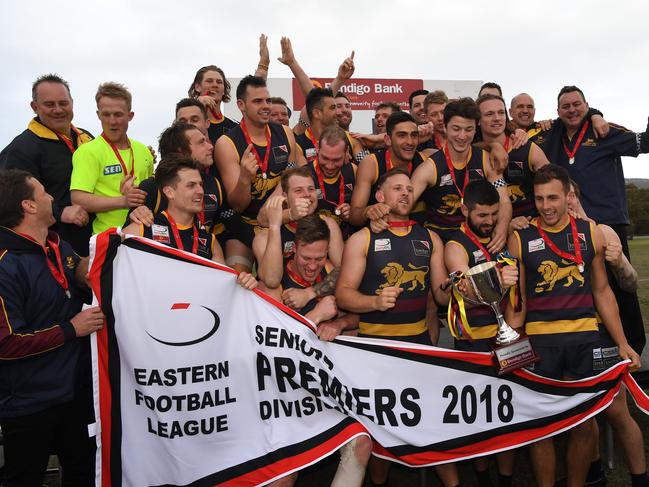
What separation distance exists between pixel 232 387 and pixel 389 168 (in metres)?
2.62

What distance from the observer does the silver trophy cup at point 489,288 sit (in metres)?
3.62

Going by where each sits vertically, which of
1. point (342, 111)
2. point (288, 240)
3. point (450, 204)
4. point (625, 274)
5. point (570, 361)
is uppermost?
point (342, 111)

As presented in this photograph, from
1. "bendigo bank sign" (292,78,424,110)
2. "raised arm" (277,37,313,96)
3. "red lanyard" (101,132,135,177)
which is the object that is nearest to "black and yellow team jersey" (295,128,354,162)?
"raised arm" (277,37,313,96)

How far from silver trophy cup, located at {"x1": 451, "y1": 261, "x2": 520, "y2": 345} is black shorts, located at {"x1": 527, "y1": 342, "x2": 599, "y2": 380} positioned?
0.51 meters

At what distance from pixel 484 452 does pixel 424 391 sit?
61 cm

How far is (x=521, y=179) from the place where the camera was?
5.54m

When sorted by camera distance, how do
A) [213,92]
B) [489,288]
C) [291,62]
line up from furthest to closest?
[291,62]
[213,92]
[489,288]

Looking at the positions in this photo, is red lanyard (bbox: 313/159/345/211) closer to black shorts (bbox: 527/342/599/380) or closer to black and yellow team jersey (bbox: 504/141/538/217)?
black and yellow team jersey (bbox: 504/141/538/217)

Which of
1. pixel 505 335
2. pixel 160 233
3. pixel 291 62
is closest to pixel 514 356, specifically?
pixel 505 335

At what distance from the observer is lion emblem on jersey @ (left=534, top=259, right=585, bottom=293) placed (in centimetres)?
416

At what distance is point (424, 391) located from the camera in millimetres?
3824

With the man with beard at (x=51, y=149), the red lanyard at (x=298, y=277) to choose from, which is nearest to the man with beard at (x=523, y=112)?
the red lanyard at (x=298, y=277)

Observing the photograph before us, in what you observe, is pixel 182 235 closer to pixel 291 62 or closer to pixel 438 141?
pixel 438 141

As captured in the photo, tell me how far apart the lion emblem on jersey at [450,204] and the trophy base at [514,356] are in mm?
1708
